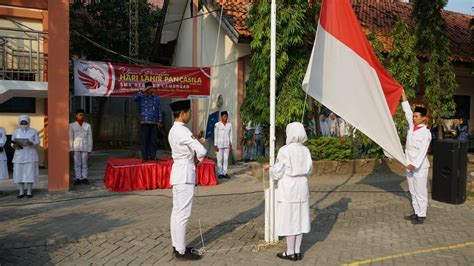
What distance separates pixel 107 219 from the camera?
705 cm

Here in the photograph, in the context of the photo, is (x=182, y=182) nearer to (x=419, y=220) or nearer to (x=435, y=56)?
(x=419, y=220)

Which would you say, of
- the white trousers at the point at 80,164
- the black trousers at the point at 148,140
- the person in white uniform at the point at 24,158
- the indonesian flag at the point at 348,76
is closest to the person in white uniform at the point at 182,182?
the indonesian flag at the point at 348,76

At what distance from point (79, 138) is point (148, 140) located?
5.87ft

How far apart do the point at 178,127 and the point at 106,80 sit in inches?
315

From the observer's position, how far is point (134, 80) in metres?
13.1

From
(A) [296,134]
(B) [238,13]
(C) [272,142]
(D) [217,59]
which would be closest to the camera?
(A) [296,134]

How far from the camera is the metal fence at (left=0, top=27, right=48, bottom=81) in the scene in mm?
11375

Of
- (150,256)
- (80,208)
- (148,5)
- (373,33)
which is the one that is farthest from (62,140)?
(148,5)

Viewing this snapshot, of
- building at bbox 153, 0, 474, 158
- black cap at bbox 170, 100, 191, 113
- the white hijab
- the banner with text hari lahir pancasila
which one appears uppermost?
building at bbox 153, 0, 474, 158

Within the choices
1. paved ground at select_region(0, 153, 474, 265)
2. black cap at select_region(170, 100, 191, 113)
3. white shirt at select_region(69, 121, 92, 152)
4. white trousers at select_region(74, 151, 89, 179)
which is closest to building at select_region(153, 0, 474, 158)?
white shirt at select_region(69, 121, 92, 152)

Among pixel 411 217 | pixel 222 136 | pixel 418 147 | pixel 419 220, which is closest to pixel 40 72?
pixel 222 136

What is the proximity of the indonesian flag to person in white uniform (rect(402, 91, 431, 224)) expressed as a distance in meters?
0.89

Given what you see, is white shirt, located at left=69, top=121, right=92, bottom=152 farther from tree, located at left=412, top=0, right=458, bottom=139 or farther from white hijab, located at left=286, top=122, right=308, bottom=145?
tree, located at left=412, top=0, right=458, bottom=139

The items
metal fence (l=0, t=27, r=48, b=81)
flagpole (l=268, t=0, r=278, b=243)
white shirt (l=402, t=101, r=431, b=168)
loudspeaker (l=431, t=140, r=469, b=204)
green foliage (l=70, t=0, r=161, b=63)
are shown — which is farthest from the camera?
green foliage (l=70, t=0, r=161, b=63)
